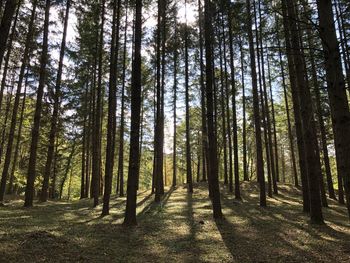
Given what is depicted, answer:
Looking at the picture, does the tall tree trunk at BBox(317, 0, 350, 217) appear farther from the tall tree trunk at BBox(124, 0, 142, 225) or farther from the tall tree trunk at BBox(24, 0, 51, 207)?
the tall tree trunk at BBox(24, 0, 51, 207)

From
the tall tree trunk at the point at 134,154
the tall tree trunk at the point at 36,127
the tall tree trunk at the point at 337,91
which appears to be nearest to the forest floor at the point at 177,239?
the tall tree trunk at the point at 134,154

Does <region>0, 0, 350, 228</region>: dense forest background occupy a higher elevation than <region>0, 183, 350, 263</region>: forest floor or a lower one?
higher

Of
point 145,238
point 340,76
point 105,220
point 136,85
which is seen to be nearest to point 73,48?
point 136,85

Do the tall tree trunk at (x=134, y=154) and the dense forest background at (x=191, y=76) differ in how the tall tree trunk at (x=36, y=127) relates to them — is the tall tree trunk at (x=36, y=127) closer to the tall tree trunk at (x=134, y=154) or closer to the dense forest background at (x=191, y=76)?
the dense forest background at (x=191, y=76)

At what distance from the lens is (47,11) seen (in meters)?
16.9

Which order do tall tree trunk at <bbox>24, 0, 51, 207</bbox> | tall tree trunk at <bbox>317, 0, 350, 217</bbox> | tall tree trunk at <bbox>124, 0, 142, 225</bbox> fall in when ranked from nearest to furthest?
tall tree trunk at <bbox>317, 0, 350, 217</bbox> < tall tree trunk at <bbox>124, 0, 142, 225</bbox> < tall tree trunk at <bbox>24, 0, 51, 207</bbox>

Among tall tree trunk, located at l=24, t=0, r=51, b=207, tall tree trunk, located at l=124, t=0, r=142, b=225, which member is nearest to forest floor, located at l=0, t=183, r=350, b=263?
tall tree trunk, located at l=124, t=0, r=142, b=225

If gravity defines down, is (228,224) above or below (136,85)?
below

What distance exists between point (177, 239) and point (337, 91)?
20.5 ft

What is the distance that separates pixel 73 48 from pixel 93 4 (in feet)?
14.8

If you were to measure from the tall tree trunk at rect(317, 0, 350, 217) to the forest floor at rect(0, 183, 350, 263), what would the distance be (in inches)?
131

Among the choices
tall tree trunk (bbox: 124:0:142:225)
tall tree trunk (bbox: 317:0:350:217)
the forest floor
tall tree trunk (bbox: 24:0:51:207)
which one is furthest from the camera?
tall tree trunk (bbox: 24:0:51:207)

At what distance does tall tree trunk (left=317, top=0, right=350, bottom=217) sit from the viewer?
4.69 m

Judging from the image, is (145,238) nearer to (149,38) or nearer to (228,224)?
(228,224)
